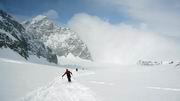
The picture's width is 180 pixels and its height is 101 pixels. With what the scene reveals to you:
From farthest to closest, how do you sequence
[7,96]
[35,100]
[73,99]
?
[7,96] → [35,100] → [73,99]

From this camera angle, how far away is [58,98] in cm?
1435

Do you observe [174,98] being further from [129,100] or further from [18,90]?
[18,90]

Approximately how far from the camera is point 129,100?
36.2 ft

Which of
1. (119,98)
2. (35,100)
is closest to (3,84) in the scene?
(35,100)

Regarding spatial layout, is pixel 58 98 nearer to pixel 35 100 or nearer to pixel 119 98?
pixel 35 100

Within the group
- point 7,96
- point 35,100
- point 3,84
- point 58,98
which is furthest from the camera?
point 3,84

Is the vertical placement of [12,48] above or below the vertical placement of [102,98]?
above

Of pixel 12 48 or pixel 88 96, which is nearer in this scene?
pixel 88 96

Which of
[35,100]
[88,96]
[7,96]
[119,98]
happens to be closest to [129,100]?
[119,98]

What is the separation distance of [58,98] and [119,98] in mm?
4346

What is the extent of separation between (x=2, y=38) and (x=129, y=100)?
190606 mm

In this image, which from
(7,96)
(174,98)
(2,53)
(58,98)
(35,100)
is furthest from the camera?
(2,53)

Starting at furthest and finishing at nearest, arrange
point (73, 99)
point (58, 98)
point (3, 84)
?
point (3, 84), point (58, 98), point (73, 99)

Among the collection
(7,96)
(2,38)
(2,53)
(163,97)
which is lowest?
(7,96)
